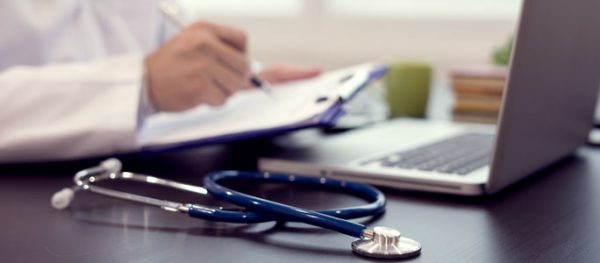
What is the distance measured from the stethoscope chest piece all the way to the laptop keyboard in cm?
22

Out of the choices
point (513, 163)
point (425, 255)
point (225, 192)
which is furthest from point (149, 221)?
point (513, 163)

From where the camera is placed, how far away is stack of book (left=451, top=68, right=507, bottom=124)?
1188 millimetres

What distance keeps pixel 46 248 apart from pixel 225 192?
0.42ft

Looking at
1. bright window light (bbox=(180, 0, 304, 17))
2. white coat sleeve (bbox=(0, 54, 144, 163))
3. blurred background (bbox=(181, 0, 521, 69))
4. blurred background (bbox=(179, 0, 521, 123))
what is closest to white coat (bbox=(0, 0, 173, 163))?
white coat sleeve (bbox=(0, 54, 144, 163))

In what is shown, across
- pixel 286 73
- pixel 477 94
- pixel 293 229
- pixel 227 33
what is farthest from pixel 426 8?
pixel 293 229

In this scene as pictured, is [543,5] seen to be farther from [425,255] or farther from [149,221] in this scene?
[149,221]

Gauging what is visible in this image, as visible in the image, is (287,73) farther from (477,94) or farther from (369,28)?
(369,28)

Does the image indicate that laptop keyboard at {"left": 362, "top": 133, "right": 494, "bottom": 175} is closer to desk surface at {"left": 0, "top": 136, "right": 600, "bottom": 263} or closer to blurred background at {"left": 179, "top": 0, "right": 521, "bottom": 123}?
desk surface at {"left": 0, "top": 136, "right": 600, "bottom": 263}

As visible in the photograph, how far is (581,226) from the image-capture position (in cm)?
57

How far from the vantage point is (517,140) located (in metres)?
0.63

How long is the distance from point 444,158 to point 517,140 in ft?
0.45

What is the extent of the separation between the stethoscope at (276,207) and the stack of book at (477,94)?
1.90 ft

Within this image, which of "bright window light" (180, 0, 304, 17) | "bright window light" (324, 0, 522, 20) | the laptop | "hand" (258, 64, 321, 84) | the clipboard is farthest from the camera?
"bright window light" (180, 0, 304, 17)

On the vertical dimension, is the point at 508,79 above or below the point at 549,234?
above
